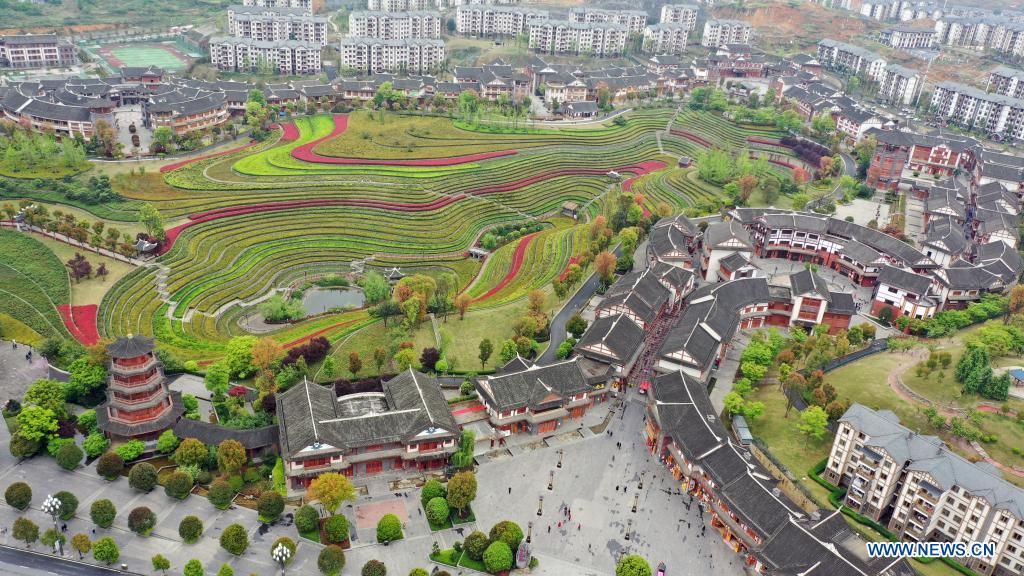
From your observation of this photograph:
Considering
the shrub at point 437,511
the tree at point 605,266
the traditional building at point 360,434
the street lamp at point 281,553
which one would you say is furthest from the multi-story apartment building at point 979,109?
the street lamp at point 281,553

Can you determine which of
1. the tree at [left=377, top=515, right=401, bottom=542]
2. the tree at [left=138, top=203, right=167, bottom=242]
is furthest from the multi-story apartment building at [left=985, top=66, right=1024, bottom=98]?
the tree at [left=377, top=515, right=401, bottom=542]

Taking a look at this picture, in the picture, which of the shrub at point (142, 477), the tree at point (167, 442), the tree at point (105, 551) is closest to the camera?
the tree at point (105, 551)

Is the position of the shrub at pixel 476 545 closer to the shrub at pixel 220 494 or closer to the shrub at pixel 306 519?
the shrub at pixel 306 519

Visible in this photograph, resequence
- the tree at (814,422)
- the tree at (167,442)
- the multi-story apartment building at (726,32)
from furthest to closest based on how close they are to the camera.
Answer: the multi-story apartment building at (726,32) < the tree at (814,422) < the tree at (167,442)

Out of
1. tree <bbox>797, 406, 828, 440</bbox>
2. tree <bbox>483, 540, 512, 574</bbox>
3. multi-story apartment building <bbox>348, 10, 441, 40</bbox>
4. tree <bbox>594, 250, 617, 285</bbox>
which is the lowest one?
tree <bbox>483, 540, 512, 574</bbox>

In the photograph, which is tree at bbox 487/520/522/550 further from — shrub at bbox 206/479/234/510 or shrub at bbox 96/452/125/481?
shrub at bbox 96/452/125/481

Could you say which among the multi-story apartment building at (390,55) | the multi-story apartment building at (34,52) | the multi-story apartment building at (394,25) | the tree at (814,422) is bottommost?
the tree at (814,422)
